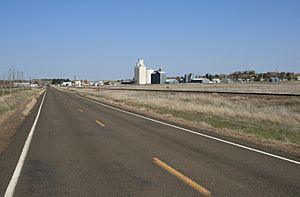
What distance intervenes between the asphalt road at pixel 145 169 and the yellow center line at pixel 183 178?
0.06 feet

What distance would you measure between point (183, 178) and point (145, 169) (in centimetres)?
114

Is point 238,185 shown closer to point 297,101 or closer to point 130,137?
point 130,137

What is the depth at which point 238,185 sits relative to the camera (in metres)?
6.52

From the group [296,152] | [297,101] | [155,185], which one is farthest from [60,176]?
[297,101]

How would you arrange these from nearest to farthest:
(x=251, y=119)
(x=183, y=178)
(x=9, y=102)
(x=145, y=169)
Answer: (x=183, y=178), (x=145, y=169), (x=251, y=119), (x=9, y=102)

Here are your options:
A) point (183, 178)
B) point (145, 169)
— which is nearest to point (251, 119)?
point (145, 169)

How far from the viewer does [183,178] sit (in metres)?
6.96

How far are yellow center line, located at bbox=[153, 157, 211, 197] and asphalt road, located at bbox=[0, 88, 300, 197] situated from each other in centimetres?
2

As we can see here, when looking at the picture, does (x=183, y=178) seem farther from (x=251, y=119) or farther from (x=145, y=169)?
(x=251, y=119)

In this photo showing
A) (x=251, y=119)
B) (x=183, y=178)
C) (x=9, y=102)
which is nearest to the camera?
(x=183, y=178)

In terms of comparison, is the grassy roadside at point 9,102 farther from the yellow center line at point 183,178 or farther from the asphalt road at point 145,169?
the yellow center line at point 183,178

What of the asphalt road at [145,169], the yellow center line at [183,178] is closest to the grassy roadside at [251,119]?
the asphalt road at [145,169]

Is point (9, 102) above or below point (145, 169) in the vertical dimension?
below

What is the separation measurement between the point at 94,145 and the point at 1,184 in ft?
15.3
